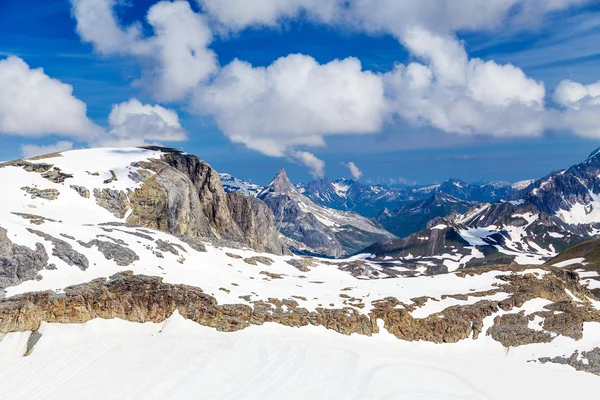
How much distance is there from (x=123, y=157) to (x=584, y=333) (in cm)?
11500

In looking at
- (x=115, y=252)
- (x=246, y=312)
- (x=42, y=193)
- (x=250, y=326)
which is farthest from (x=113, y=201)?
(x=250, y=326)

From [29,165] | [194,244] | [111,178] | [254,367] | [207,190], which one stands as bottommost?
[254,367]

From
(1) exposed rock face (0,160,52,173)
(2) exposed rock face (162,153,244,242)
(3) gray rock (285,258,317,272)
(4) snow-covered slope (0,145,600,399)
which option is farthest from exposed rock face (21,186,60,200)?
(2) exposed rock face (162,153,244,242)

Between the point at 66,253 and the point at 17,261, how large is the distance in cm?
576

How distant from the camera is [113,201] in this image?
98.2 metres

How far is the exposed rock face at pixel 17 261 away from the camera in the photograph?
156ft

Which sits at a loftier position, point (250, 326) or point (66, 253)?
point (66, 253)

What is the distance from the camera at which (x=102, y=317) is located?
48.5 meters

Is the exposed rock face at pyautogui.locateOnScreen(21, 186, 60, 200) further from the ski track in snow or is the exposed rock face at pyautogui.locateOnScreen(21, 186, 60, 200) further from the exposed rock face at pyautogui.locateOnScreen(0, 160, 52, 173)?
the ski track in snow

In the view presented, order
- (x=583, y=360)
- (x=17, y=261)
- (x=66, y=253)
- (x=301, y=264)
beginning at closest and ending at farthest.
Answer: (x=583, y=360)
(x=17, y=261)
(x=66, y=253)
(x=301, y=264)

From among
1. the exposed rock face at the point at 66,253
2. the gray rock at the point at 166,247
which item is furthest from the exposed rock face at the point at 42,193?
the exposed rock face at the point at 66,253

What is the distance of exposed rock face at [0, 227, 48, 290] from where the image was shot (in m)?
47.6

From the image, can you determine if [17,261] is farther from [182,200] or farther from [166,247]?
[182,200]

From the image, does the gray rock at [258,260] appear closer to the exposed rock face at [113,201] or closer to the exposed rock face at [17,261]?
the exposed rock face at [17,261]
